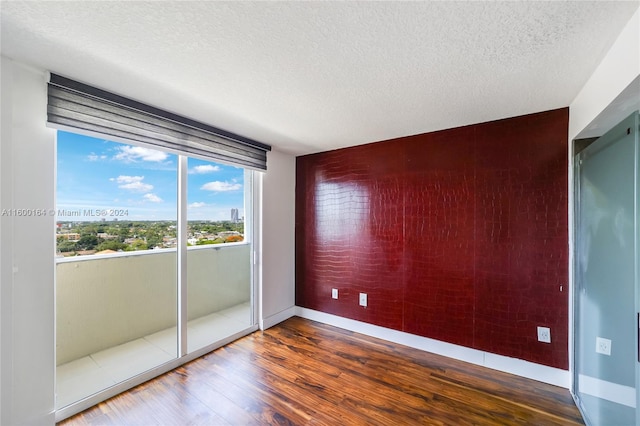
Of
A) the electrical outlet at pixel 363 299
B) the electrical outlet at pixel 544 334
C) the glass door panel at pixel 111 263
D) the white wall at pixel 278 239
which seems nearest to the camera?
the glass door panel at pixel 111 263

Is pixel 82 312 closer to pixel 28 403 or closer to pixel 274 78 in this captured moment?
pixel 28 403

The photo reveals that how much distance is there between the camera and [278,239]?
3.47 metres

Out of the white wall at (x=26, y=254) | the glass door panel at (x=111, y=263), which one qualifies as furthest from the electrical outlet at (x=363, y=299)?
the white wall at (x=26, y=254)

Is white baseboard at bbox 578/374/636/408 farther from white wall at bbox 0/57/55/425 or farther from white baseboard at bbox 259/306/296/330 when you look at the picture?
white wall at bbox 0/57/55/425

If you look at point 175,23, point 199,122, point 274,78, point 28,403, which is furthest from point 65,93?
point 28,403

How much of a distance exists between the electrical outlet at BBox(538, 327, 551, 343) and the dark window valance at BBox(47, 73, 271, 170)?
3242 millimetres

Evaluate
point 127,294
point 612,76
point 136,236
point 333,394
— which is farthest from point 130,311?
point 612,76

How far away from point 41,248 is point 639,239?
3.40 m

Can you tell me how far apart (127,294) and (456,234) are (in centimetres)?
319

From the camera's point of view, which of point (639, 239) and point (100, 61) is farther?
point (100, 61)

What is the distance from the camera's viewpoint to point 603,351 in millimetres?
1649

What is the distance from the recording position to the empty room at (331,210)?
128 centimetres

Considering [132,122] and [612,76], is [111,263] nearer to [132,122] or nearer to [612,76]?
[132,122]

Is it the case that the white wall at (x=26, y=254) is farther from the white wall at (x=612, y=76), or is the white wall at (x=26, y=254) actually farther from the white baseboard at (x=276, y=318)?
the white wall at (x=612, y=76)
